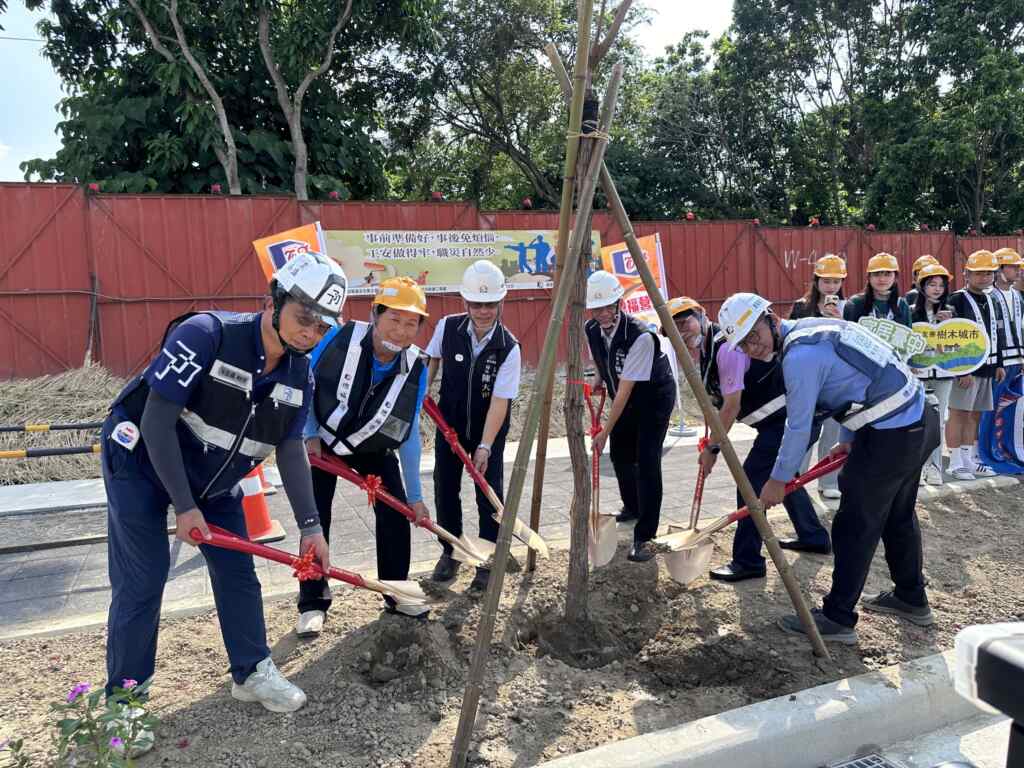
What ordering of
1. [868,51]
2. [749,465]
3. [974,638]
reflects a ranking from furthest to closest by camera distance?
1. [868,51]
2. [749,465]
3. [974,638]

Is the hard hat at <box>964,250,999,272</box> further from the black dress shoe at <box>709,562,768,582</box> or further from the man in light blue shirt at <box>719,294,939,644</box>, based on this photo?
the black dress shoe at <box>709,562,768,582</box>

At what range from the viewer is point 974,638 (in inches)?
46.2

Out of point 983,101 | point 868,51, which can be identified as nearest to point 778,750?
point 983,101

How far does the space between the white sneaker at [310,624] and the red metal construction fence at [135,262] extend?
6.84m

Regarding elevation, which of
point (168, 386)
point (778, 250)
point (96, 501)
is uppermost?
point (778, 250)

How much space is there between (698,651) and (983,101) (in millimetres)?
18768

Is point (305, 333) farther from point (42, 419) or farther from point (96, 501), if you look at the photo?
point (42, 419)

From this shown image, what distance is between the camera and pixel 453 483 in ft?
13.6

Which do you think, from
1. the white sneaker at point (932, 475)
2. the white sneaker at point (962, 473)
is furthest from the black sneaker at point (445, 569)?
the white sneaker at point (962, 473)

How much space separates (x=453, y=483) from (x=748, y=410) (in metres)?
1.73

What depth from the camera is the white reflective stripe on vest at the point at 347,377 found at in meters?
3.30

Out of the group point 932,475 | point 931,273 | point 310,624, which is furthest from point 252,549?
point 931,273

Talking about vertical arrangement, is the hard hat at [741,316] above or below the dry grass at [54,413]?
above

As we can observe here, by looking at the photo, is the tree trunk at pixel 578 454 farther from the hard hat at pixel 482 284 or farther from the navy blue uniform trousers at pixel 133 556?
the navy blue uniform trousers at pixel 133 556
